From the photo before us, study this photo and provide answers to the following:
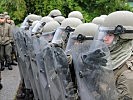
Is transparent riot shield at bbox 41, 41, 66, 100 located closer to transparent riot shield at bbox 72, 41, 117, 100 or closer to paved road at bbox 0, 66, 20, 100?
transparent riot shield at bbox 72, 41, 117, 100

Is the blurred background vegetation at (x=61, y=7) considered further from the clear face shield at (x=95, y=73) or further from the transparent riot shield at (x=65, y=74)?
the clear face shield at (x=95, y=73)

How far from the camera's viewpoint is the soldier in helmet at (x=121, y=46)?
143 inches

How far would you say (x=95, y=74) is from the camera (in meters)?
3.60

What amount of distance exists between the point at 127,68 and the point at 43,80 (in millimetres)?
2132

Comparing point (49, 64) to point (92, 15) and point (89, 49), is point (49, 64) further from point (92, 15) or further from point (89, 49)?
point (92, 15)

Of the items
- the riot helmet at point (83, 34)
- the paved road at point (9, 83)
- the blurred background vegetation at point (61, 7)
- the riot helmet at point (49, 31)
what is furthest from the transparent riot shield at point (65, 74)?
the blurred background vegetation at point (61, 7)

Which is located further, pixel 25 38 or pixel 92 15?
pixel 92 15

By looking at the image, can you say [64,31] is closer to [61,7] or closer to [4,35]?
[4,35]

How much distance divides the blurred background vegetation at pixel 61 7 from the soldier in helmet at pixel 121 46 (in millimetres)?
16957

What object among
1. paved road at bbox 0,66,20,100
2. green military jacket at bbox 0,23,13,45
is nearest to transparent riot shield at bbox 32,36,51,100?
paved road at bbox 0,66,20,100

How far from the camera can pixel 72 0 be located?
2225 centimetres

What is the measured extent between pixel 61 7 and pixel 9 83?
32.9 feet

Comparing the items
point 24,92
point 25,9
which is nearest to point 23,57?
point 24,92

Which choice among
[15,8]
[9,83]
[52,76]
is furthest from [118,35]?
[15,8]
